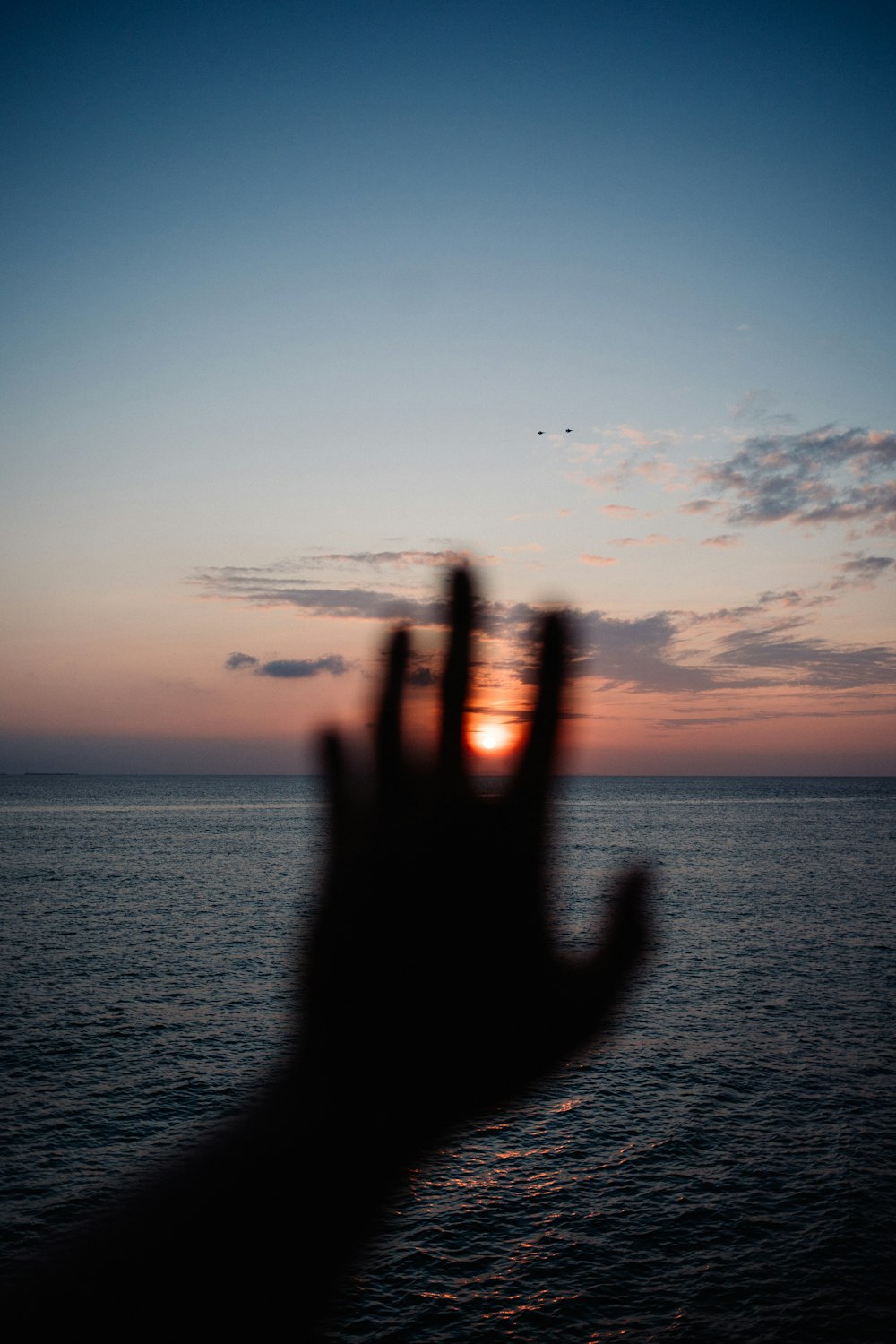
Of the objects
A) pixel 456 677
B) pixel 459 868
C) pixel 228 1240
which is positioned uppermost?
pixel 456 677

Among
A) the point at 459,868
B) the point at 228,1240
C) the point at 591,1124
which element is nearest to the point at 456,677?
the point at 459,868

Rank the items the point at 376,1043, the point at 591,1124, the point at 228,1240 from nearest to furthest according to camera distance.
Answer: the point at 228,1240, the point at 591,1124, the point at 376,1043

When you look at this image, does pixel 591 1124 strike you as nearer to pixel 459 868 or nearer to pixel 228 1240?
pixel 228 1240

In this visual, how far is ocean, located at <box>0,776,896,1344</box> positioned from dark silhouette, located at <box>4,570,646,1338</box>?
94 cm

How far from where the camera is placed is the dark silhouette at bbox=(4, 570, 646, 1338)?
9.00 meters

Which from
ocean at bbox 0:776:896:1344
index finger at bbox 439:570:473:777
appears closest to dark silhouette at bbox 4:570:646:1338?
index finger at bbox 439:570:473:777

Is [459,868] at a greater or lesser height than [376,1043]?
greater

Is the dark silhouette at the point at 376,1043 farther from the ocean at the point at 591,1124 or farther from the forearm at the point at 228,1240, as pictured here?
the ocean at the point at 591,1124

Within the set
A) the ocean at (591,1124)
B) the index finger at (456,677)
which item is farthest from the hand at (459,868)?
the ocean at (591,1124)

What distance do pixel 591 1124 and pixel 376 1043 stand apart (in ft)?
22.4

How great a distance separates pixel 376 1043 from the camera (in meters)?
26.1

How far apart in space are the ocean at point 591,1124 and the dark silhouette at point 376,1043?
0.94 metres

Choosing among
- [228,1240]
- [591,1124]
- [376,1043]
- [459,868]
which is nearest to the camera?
[459,868]

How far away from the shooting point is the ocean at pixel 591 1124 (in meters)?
16.0
